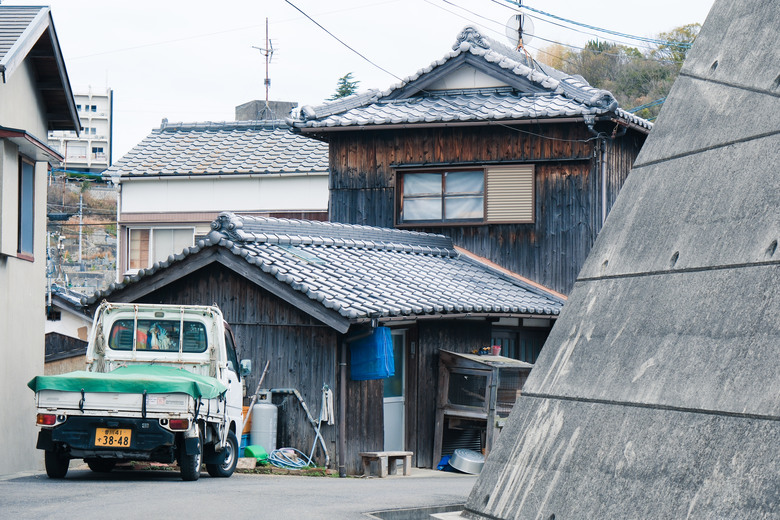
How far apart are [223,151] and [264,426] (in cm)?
1740

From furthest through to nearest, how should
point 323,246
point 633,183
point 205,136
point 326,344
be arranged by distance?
1. point 205,136
2. point 323,246
3. point 326,344
4. point 633,183

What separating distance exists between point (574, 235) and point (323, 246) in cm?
556

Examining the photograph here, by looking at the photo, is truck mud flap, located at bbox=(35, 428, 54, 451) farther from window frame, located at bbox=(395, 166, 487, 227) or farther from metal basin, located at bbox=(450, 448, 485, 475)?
window frame, located at bbox=(395, 166, 487, 227)

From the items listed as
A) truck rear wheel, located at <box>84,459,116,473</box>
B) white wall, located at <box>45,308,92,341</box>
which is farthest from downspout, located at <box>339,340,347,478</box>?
white wall, located at <box>45,308,92,341</box>

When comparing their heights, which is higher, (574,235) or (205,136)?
(205,136)

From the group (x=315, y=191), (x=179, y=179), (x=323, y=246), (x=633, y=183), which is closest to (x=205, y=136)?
(x=179, y=179)

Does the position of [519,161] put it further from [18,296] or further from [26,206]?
[18,296]

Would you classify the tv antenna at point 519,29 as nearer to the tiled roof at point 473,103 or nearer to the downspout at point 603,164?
the tiled roof at point 473,103

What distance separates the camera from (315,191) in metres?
28.8

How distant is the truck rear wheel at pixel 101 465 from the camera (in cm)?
1275

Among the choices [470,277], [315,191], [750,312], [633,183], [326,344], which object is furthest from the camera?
[315,191]

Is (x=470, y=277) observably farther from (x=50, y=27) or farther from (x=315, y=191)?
(x=315, y=191)

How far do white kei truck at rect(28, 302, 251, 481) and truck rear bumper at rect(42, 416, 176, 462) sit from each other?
0.04ft

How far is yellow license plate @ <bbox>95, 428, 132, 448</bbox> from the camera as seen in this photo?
36.3 feet
